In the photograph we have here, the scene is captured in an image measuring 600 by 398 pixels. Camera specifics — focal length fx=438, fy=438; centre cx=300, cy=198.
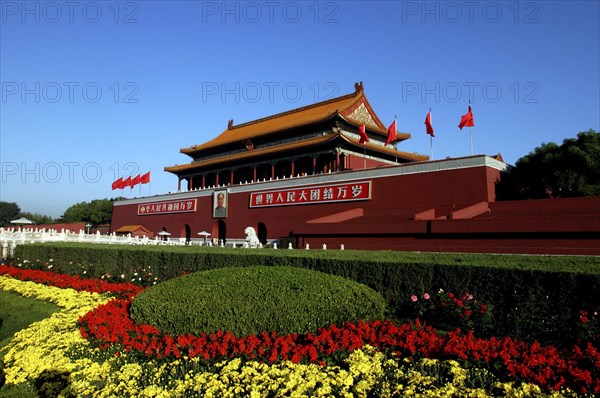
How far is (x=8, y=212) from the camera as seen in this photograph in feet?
229

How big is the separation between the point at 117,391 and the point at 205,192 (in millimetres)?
26878

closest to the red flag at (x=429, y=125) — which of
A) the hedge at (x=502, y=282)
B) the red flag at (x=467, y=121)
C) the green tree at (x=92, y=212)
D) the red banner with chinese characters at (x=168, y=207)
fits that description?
the red flag at (x=467, y=121)

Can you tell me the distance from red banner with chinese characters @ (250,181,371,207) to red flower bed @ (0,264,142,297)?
12.8m

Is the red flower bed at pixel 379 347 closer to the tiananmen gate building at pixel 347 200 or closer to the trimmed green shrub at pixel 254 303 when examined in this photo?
the trimmed green shrub at pixel 254 303

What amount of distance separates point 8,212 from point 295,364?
3172 inches

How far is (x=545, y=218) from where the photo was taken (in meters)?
12.2

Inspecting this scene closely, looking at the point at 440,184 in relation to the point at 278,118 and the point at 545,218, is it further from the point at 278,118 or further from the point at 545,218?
the point at 278,118

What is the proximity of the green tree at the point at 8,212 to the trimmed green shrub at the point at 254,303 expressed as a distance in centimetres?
7566

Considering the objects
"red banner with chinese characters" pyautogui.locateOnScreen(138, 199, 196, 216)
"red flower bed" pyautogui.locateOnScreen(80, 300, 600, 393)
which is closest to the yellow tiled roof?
"red banner with chinese characters" pyautogui.locateOnScreen(138, 199, 196, 216)

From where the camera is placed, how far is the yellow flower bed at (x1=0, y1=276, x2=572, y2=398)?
11.3 feet

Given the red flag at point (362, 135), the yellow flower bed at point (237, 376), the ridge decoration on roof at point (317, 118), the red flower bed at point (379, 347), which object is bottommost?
the yellow flower bed at point (237, 376)

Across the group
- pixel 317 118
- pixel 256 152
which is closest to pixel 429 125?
pixel 317 118

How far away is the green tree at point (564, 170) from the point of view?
2042 cm

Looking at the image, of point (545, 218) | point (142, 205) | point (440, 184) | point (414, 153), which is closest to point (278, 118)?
point (414, 153)
